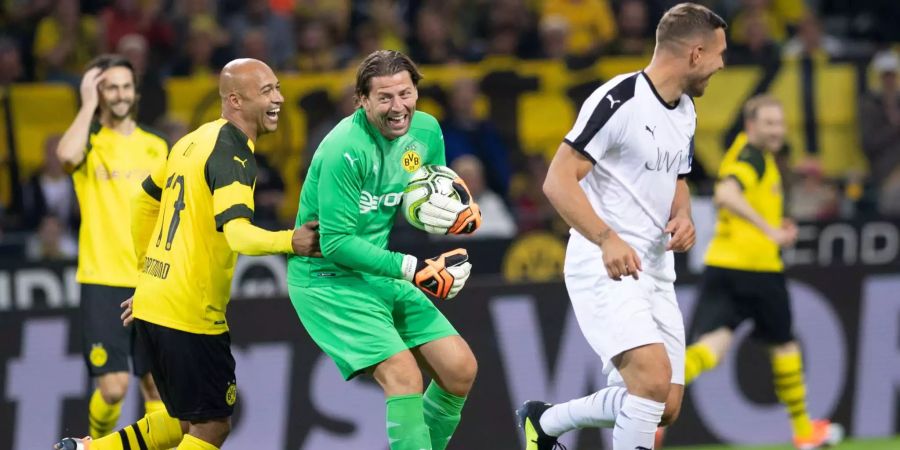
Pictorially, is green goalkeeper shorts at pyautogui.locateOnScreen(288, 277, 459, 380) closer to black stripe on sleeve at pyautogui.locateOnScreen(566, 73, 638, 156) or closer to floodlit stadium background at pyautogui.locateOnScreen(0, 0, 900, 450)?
black stripe on sleeve at pyautogui.locateOnScreen(566, 73, 638, 156)

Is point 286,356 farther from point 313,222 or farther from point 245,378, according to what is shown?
point 313,222

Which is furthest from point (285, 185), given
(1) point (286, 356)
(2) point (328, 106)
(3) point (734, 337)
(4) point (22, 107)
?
(3) point (734, 337)

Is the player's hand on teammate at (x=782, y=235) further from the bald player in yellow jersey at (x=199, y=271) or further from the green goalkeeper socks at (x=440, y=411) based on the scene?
the bald player in yellow jersey at (x=199, y=271)

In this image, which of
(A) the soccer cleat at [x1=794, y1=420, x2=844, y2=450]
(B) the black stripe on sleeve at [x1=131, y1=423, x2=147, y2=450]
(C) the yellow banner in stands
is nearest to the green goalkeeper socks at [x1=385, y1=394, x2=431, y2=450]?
(B) the black stripe on sleeve at [x1=131, y1=423, x2=147, y2=450]

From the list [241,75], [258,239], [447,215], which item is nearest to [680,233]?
[447,215]

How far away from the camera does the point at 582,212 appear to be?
6023mm

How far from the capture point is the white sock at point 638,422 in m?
6.12

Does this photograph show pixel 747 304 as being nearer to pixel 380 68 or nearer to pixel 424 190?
pixel 424 190

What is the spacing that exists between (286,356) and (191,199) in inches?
110

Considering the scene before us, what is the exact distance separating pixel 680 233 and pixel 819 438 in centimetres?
318

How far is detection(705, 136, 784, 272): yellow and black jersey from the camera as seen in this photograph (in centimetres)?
894

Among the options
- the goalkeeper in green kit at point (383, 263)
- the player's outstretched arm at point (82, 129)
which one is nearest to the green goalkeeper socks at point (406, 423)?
the goalkeeper in green kit at point (383, 263)

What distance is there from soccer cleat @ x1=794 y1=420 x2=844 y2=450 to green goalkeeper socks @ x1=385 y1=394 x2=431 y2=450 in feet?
11.9

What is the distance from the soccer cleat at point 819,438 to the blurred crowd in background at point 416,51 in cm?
309
